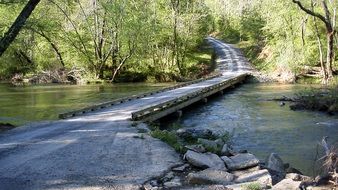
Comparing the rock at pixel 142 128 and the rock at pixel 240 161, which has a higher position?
the rock at pixel 142 128

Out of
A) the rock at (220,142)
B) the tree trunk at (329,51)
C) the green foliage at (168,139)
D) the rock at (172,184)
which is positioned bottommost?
the rock at (220,142)

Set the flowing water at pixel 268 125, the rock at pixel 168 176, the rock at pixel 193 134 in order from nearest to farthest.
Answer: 1. the rock at pixel 168 176
2. the flowing water at pixel 268 125
3. the rock at pixel 193 134

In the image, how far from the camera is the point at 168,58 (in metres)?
54.9

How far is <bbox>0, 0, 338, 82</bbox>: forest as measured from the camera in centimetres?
4853

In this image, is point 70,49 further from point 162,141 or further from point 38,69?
point 162,141

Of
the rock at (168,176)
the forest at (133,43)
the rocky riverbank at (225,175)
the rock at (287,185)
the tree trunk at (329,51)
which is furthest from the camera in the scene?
the forest at (133,43)

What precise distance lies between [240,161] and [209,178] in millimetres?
1721

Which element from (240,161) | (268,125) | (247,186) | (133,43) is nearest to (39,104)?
(268,125)

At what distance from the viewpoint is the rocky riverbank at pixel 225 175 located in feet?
30.2

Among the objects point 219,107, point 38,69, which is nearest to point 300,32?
point 219,107

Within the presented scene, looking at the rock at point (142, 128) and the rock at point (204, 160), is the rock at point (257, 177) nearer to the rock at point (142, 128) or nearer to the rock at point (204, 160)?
the rock at point (204, 160)

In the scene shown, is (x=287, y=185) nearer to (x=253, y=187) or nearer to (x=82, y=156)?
(x=253, y=187)

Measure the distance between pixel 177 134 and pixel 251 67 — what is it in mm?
48615

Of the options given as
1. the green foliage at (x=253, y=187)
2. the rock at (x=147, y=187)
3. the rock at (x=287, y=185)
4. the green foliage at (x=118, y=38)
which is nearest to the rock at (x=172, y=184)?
the rock at (x=147, y=187)
